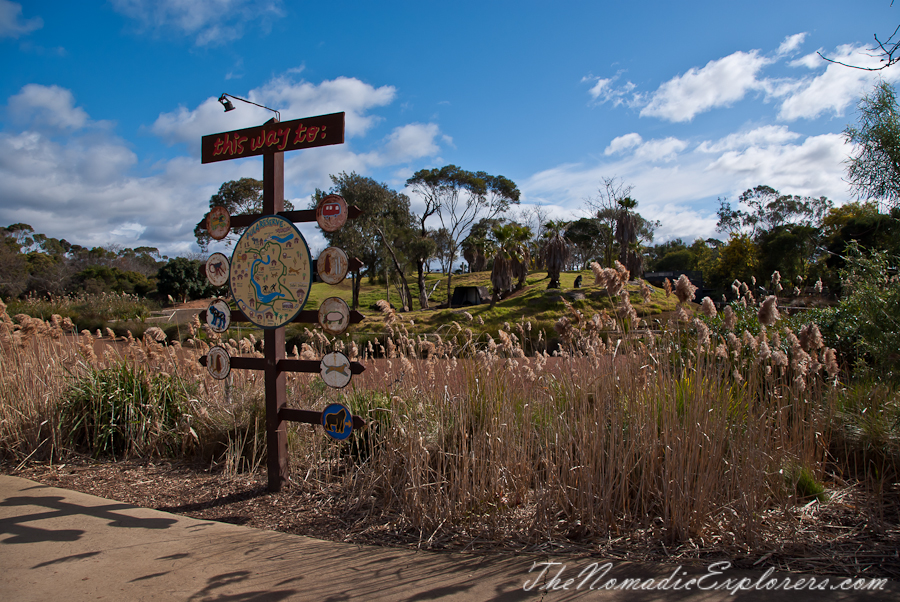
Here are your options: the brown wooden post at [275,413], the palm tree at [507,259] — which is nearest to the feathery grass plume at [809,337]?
the brown wooden post at [275,413]

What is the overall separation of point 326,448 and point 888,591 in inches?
140

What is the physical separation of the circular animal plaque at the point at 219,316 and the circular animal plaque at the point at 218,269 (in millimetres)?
162

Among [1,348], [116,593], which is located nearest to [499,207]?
[1,348]

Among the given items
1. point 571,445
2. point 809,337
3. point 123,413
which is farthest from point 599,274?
point 123,413

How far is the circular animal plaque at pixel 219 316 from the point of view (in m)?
4.02

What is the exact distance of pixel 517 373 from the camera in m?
4.07

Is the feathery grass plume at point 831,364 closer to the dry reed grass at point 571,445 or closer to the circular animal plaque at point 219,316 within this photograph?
the dry reed grass at point 571,445

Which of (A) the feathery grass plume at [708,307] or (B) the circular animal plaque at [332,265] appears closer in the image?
(A) the feathery grass plume at [708,307]

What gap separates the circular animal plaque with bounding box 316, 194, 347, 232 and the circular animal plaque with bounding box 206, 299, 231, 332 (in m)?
1.18

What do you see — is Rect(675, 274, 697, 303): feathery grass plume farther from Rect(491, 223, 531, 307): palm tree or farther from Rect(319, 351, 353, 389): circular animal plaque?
Rect(491, 223, 531, 307): palm tree

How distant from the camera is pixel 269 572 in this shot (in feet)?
8.25

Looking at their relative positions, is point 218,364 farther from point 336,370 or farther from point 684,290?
point 684,290

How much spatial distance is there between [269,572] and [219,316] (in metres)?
2.19

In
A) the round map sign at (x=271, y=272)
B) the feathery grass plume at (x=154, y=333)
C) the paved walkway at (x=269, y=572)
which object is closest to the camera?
the paved walkway at (x=269, y=572)
